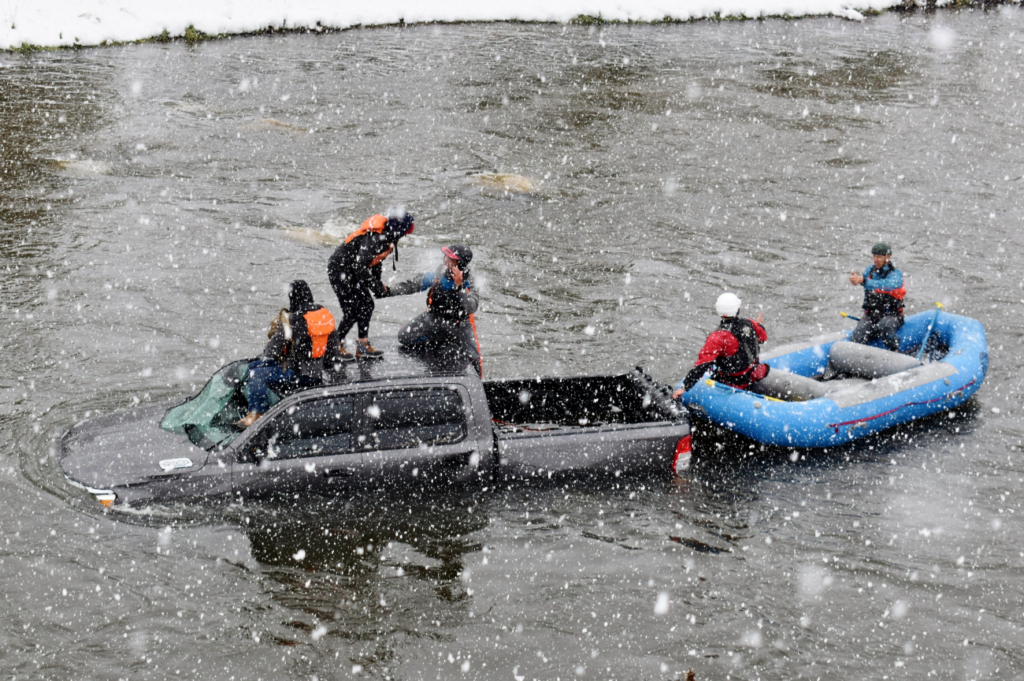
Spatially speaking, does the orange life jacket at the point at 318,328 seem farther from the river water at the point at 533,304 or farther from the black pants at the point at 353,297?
the river water at the point at 533,304

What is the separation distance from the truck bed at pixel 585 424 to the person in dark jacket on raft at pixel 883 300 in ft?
13.3

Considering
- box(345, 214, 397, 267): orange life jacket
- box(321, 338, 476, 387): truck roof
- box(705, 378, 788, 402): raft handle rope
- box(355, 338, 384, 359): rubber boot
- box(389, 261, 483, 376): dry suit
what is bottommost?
box(705, 378, 788, 402): raft handle rope

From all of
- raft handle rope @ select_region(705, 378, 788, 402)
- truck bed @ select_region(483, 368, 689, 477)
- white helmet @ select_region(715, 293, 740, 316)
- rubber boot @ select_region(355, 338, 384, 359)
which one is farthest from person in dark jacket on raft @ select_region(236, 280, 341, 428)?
raft handle rope @ select_region(705, 378, 788, 402)

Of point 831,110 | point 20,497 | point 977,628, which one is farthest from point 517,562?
point 831,110

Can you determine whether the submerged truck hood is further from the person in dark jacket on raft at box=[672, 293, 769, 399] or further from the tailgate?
the person in dark jacket on raft at box=[672, 293, 769, 399]

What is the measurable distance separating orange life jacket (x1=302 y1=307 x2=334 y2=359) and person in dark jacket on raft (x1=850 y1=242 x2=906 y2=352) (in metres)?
6.98

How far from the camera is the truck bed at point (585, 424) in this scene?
356 inches

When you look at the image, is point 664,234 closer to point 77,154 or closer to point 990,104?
point 77,154

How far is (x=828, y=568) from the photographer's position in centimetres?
871

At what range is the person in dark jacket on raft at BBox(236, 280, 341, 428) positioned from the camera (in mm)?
8727

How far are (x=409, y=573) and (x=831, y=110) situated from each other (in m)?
23.1

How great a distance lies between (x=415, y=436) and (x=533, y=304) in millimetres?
6647

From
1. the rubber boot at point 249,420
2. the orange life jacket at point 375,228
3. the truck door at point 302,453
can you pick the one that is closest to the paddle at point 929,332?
the orange life jacket at point 375,228

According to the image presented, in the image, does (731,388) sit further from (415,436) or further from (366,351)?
(366,351)
